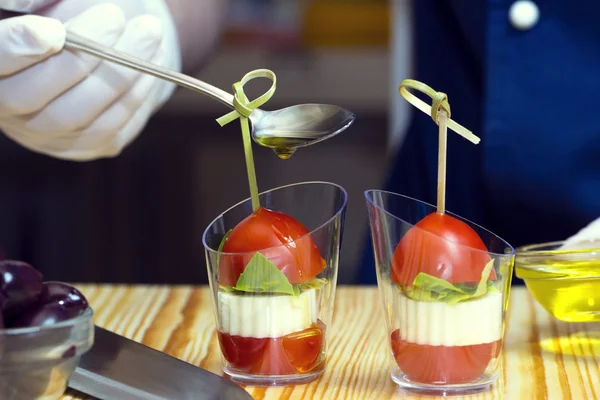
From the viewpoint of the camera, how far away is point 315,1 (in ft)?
7.25

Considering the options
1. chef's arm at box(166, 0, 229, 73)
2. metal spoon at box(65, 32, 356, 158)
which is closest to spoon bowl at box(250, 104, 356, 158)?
metal spoon at box(65, 32, 356, 158)

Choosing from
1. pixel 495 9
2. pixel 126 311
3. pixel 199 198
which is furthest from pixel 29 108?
pixel 199 198

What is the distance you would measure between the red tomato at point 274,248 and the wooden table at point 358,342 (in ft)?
0.21

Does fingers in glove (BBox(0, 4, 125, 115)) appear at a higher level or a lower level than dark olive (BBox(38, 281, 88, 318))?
higher

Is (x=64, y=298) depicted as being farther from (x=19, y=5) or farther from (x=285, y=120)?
(x=19, y=5)

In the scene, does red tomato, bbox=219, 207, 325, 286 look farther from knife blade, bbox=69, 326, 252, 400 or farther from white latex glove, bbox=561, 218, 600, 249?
white latex glove, bbox=561, 218, 600, 249

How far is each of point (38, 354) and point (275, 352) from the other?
0.13 meters

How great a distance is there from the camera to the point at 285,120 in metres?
0.52

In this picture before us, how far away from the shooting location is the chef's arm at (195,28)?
32.8 inches

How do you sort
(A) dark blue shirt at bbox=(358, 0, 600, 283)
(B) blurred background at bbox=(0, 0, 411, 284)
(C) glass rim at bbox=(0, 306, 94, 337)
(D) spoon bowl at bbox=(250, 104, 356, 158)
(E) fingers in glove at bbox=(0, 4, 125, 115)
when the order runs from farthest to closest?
(B) blurred background at bbox=(0, 0, 411, 284)
(A) dark blue shirt at bbox=(358, 0, 600, 283)
(E) fingers in glove at bbox=(0, 4, 125, 115)
(D) spoon bowl at bbox=(250, 104, 356, 158)
(C) glass rim at bbox=(0, 306, 94, 337)

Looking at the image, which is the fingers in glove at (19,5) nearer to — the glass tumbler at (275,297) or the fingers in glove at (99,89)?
the fingers in glove at (99,89)

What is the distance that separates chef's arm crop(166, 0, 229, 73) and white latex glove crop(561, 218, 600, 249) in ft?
1.35

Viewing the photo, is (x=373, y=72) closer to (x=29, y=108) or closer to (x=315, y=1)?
(x=315, y=1)

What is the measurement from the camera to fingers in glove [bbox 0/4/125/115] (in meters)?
0.61
